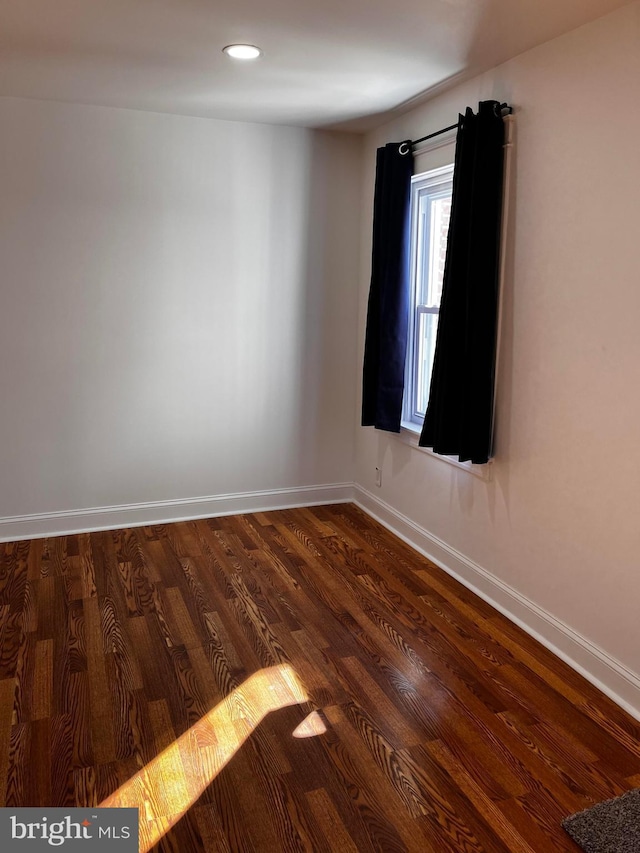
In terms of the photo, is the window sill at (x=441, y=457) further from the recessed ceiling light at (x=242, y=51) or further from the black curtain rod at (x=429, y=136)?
the recessed ceiling light at (x=242, y=51)

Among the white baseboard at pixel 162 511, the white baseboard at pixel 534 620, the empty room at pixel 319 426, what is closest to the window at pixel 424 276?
the empty room at pixel 319 426

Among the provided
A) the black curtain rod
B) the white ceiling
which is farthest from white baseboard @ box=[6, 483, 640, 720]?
the white ceiling

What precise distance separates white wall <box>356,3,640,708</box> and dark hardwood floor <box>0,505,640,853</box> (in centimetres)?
35

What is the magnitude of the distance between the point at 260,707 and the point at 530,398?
1641 mm

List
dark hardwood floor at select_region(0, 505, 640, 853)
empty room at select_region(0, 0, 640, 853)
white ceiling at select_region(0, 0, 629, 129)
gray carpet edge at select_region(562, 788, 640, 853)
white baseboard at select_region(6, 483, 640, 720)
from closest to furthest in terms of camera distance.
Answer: gray carpet edge at select_region(562, 788, 640, 853), dark hardwood floor at select_region(0, 505, 640, 853), empty room at select_region(0, 0, 640, 853), white ceiling at select_region(0, 0, 629, 129), white baseboard at select_region(6, 483, 640, 720)

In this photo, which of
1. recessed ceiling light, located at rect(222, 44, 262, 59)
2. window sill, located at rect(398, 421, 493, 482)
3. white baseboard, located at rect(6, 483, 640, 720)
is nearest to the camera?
white baseboard, located at rect(6, 483, 640, 720)

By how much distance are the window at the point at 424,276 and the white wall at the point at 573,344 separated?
0.54m

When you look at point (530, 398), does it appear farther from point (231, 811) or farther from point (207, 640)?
point (231, 811)

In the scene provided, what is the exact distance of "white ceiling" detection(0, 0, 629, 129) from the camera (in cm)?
239

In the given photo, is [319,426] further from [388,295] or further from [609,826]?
[609,826]

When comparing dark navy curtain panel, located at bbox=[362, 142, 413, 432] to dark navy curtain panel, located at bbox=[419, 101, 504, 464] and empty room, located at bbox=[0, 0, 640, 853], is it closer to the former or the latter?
empty room, located at bbox=[0, 0, 640, 853]

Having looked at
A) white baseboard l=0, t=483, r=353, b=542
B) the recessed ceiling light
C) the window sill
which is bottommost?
white baseboard l=0, t=483, r=353, b=542

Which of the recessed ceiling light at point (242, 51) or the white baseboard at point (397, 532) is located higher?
the recessed ceiling light at point (242, 51)

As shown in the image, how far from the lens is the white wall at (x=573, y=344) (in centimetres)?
240
